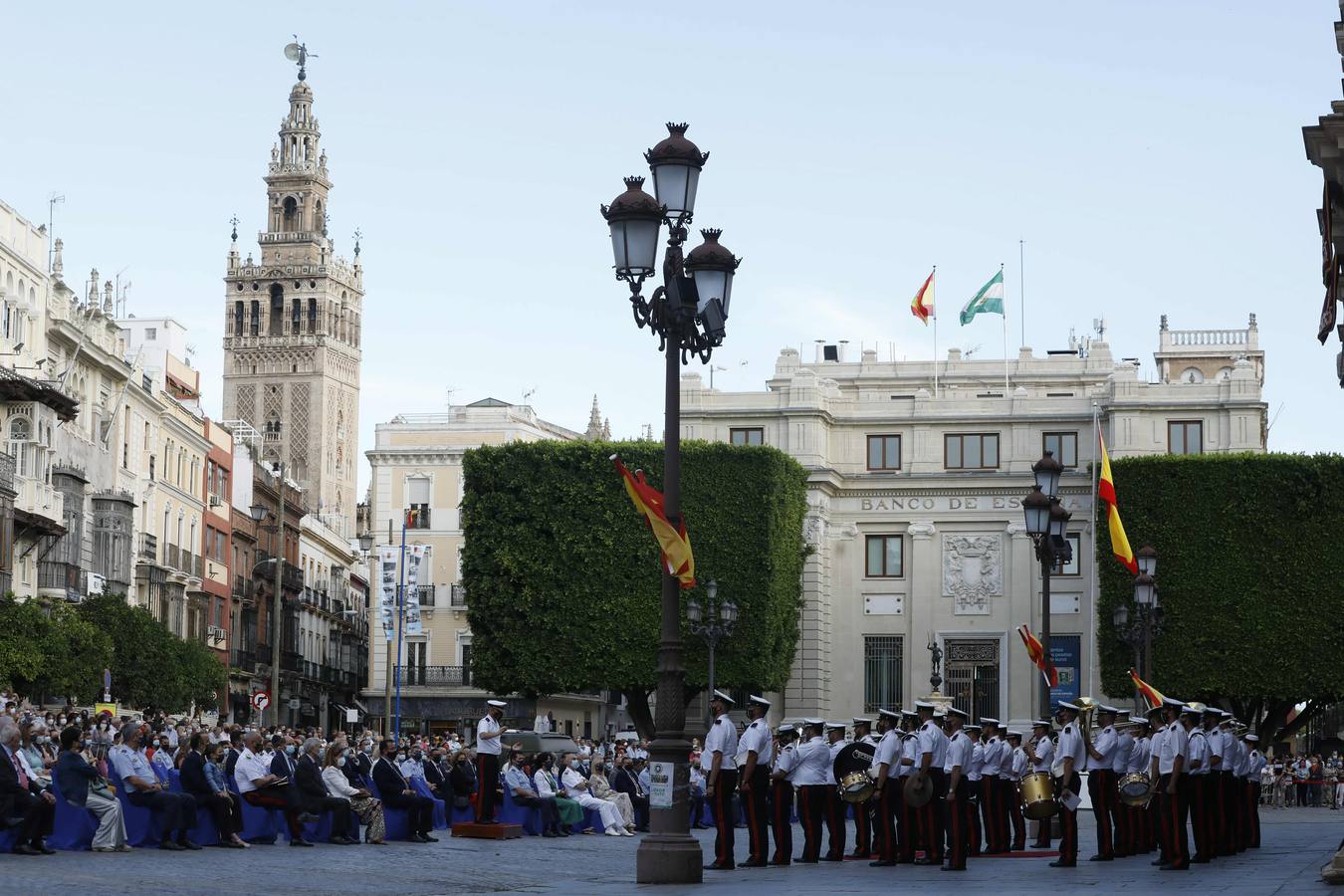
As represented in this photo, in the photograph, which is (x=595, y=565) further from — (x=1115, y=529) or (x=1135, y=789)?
(x=1135, y=789)

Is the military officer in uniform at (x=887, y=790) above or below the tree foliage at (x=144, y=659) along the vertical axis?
below

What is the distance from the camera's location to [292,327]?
158 metres

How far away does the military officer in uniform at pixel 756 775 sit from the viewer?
80.4 feet

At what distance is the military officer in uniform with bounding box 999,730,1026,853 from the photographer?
27448mm

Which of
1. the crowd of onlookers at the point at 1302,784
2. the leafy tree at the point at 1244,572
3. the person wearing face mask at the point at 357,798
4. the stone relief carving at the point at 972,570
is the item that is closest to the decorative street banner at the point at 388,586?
the stone relief carving at the point at 972,570

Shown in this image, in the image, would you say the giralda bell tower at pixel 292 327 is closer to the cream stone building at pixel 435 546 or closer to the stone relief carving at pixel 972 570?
the cream stone building at pixel 435 546

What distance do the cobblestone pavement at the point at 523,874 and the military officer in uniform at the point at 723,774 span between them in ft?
1.16

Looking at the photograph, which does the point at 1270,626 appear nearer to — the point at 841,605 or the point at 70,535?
the point at 841,605

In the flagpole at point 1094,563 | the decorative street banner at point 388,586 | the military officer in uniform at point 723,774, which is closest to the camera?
the military officer in uniform at point 723,774

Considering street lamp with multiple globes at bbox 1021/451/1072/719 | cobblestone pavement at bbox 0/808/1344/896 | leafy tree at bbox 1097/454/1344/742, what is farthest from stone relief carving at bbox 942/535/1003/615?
cobblestone pavement at bbox 0/808/1344/896

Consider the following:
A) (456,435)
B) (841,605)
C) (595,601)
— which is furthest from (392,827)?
(456,435)

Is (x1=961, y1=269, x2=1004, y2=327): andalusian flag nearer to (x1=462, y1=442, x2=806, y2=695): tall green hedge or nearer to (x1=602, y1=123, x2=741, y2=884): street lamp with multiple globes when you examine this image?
(x1=462, y1=442, x2=806, y2=695): tall green hedge

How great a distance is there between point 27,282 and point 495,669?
60.8 feet

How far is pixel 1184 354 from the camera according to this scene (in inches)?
3999
